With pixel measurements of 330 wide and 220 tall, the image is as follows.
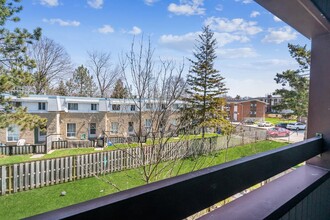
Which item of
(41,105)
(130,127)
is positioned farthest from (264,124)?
(41,105)

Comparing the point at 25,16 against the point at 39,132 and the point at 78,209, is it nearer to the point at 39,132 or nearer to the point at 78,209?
the point at 39,132

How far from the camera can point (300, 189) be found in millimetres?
833

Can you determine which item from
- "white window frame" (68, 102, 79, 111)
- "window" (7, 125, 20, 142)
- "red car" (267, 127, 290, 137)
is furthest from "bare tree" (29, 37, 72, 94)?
"red car" (267, 127, 290, 137)

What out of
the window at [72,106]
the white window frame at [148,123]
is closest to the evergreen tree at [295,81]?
the white window frame at [148,123]

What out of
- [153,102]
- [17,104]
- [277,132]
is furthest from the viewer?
[153,102]

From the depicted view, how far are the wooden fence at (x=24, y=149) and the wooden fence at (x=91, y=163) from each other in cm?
12

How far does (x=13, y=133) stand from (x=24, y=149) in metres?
0.20

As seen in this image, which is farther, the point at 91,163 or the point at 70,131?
the point at 91,163

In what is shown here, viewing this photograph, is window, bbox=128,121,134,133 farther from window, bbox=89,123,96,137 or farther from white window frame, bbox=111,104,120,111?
window, bbox=89,123,96,137

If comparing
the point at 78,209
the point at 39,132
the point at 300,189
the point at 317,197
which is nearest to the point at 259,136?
the point at 317,197

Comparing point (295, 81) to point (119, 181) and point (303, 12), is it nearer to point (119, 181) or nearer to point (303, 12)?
point (303, 12)

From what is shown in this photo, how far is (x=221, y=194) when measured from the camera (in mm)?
503

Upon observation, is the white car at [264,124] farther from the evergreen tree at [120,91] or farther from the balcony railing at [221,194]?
the evergreen tree at [120,91]

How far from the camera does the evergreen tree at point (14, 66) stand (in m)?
Answer: 1.56
